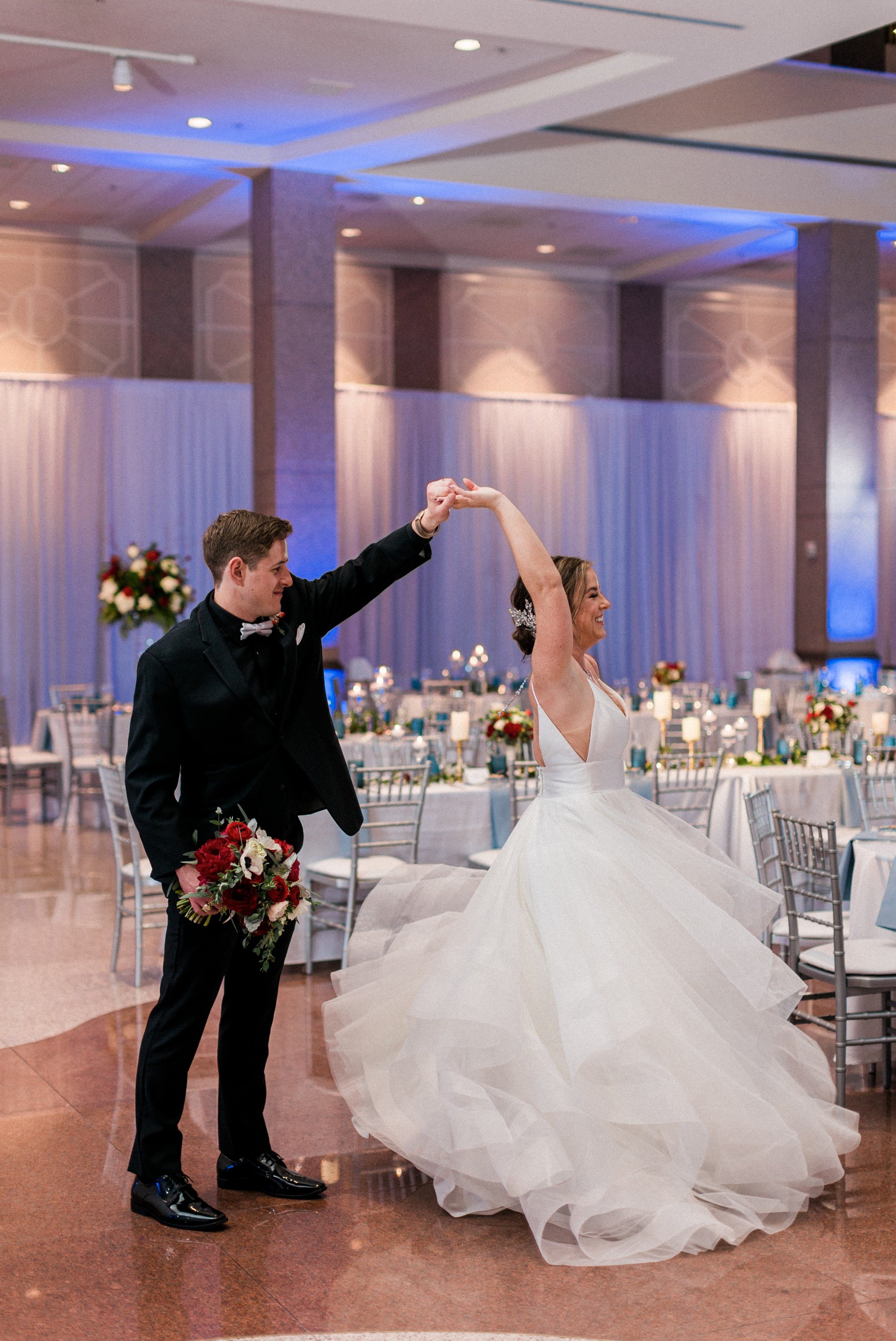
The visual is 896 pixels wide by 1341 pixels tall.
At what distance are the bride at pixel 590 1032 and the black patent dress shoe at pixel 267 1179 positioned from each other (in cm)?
21

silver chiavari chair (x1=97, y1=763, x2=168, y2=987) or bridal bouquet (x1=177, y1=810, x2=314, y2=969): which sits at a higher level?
bridal bouquet (x1=177, y1=810, x2=314, y2=969)

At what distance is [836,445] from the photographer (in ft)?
46.9

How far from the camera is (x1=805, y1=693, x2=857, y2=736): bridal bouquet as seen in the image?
324 inches

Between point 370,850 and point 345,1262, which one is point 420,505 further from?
point 345,1262

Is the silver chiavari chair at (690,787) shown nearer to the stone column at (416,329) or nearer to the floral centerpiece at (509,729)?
the floral centerpiece at (509,729)

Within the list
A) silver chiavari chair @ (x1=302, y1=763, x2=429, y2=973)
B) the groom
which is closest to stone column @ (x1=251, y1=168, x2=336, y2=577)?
silver chiavari chair @ (x1=302, y1=763, x2=429, y2=973)

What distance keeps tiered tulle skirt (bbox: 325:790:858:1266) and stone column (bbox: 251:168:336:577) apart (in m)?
8.18

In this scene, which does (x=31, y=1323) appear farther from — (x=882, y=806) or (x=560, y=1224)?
(x=882, y=806)

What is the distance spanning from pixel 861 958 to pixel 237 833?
7.25 feet

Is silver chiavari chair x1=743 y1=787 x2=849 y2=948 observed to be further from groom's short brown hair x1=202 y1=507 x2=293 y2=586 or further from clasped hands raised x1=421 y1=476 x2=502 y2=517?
groom's short brown hair x1=202 y1=507 x2=293 y2=586

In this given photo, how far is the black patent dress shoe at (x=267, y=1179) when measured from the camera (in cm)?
381

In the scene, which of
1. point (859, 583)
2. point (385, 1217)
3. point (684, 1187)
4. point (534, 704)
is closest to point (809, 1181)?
point (684, 1187)

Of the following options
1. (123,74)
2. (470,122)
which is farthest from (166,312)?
(123,74)

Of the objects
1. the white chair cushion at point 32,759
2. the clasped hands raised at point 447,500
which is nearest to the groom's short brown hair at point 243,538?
A: the clasped hands raised at point 447,500
